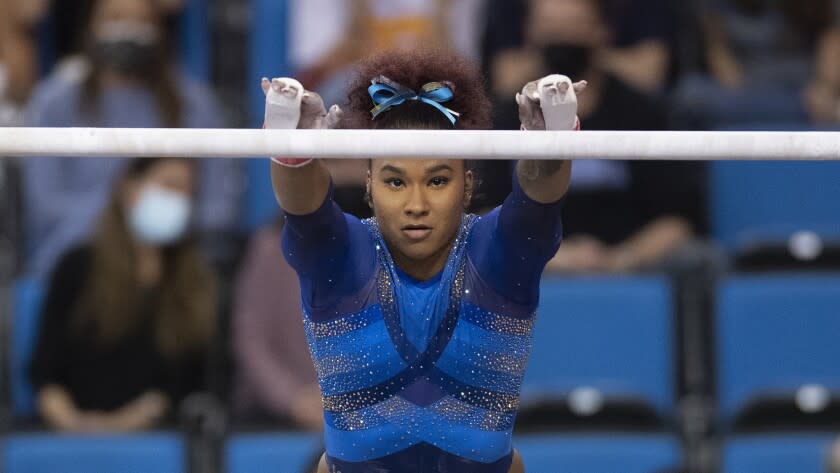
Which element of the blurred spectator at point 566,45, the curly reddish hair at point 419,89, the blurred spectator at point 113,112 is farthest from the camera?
the blurred spectator at point 113,112

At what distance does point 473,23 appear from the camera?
5168 millimetres

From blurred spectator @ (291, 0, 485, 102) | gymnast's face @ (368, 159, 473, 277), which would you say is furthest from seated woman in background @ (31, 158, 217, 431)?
gymnast's face @ (368, 159, 473, 277)

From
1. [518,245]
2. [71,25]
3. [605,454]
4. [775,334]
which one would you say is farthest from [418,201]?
[71,25]

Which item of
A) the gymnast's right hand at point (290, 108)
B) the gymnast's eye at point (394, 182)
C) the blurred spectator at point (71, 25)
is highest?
the blurred spectator at point (71, 25)

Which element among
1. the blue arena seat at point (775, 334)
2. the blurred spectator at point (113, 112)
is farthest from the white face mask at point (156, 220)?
the blue arena seat at point (775, 334)

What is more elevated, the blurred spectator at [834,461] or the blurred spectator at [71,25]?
the blurred spectator at [71,25]

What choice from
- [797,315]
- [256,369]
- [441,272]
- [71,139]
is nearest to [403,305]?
[441,272]

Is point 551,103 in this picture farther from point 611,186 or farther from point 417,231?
point 611,186

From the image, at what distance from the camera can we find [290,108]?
253 centimetres

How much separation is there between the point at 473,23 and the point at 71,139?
9.51 feet

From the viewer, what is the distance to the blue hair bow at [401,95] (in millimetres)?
2711

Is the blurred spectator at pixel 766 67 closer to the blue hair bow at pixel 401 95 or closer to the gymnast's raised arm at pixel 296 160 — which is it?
the blue hair bow at pixel 401 95

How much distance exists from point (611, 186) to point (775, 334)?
2.55 feet

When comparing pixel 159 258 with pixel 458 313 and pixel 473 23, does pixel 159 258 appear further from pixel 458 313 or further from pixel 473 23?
pixel 458 313
